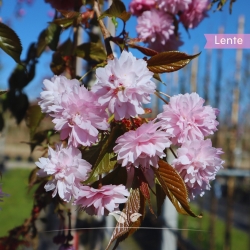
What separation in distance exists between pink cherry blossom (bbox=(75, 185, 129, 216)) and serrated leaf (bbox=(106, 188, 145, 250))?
0.01 metres

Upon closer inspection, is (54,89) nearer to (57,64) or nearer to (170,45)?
(57,64)

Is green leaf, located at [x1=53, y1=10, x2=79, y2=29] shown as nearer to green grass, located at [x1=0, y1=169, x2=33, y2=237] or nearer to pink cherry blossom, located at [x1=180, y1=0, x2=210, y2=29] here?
pink cherry blossom, located at [x1=180, y1=0, x2=210, y2=29]

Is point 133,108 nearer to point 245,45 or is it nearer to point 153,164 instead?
point 153,164

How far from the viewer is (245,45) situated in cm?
76

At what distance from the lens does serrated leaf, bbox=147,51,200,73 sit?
0.56 metres

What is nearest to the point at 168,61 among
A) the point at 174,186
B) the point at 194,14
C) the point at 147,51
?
the point at 147,51

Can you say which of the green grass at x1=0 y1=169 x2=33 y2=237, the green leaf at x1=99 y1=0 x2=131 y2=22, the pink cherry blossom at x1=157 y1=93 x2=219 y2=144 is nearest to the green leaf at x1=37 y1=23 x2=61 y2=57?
the green leaf at x1=99 y1=0 x2=131 y2=22

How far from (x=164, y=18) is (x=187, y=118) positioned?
16.9 inches

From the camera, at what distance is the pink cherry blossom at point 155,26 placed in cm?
87

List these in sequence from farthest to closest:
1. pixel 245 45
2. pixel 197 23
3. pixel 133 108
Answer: pixel 197 23
pixel 245 45
pixel 133 108

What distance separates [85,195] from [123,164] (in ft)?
0.20

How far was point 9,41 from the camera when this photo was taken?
69cm

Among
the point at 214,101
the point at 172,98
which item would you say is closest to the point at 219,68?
the point at 214,101

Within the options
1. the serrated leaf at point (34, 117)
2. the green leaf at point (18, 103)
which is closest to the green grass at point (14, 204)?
the green leaf at point (18, 103)
